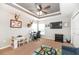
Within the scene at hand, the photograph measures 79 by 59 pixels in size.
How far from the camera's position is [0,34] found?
70.1 inches

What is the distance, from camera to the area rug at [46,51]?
1.83 m

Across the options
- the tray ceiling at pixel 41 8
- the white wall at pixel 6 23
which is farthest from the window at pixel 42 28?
the white wall at pixel 6 23

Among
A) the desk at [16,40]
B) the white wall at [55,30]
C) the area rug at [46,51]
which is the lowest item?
the area rug at [46,51]

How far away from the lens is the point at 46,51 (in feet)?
6.06

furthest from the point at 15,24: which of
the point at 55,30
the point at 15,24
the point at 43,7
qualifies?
the point at 55,30

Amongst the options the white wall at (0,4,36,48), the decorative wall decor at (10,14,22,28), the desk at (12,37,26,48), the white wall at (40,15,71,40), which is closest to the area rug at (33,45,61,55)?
the white wall at (40,15,71,40)

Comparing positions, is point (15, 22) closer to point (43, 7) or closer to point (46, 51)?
point (43, 7)

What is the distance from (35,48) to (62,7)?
89 cm

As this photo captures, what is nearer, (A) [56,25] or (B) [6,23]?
(B) [6,23]

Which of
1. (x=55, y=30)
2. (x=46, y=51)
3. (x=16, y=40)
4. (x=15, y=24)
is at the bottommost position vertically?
(x=46, y=51)

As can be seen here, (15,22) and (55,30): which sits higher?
(15,22)

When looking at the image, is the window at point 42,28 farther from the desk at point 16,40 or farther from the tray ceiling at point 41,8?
the desk at point 16,40

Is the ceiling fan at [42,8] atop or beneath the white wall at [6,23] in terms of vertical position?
atop

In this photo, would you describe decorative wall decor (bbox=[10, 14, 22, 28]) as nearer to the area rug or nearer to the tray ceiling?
the tray ceiling
